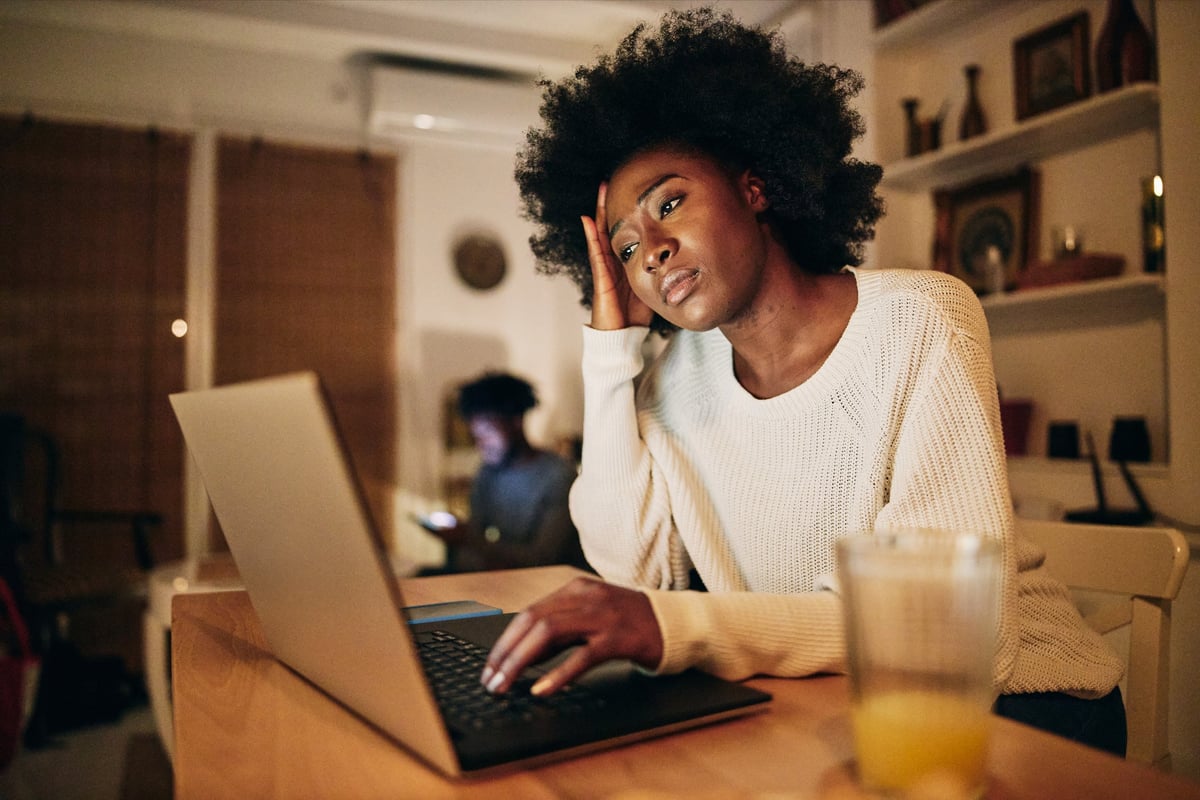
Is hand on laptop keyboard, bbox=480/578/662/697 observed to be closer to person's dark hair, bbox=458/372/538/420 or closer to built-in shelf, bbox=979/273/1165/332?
built-in shelf, bbox=979/273/1165/332

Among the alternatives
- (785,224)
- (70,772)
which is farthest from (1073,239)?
→ (70,772)

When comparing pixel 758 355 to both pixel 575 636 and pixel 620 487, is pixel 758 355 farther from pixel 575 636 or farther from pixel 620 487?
pixel 575 636

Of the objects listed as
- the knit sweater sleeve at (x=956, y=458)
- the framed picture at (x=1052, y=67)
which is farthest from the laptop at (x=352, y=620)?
the framed picture at (x=1052, y=67)

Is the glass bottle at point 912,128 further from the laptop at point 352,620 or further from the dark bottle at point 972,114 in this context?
the laptop at point 352,620

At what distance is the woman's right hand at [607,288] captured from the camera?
4.02 ft

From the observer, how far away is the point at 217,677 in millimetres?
662

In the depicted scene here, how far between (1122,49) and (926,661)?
241cm

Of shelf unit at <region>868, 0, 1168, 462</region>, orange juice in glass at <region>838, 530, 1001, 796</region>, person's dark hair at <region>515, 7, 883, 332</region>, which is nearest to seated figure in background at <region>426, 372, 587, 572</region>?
shelf unit at <region>868, 0, 1168, 462</region>

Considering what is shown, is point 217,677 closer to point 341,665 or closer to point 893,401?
point 341,665

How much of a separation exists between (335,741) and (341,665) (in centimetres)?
4

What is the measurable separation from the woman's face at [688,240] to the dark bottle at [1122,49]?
1652 millimetres

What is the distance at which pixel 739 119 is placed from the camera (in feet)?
3.82

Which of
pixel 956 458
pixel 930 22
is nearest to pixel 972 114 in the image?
pixel 930 22

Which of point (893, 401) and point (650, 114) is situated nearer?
point (893, 401)
